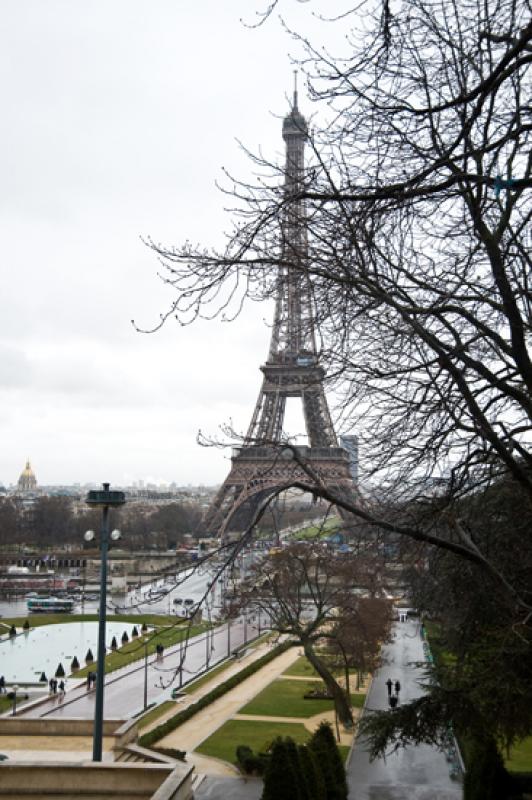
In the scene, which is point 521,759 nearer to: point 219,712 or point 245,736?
point 245,736

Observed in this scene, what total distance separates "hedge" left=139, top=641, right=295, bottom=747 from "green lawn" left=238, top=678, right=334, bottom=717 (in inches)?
59.6

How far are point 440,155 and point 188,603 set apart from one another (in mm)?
52246

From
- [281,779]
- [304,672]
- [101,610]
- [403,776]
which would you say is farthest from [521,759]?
[304,672]

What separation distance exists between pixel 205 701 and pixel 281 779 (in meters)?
15.5

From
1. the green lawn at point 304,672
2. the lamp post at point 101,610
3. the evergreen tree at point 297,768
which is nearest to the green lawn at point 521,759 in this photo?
the evergreen tree at point 297,768

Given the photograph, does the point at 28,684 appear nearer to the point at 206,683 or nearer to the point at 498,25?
the point at 206,683

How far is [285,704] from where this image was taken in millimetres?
30797

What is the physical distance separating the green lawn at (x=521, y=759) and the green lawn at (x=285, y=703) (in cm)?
745

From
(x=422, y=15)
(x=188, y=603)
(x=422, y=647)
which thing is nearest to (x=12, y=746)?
(x=422, y=15)

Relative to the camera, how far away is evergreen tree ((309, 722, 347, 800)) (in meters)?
18.7

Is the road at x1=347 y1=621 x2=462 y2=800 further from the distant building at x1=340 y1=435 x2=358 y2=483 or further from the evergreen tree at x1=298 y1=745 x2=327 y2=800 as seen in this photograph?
the distant building at x1=340 y1=435 x2=358 y2=483

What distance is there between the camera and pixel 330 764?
750 inches

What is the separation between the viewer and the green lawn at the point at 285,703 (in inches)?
1165

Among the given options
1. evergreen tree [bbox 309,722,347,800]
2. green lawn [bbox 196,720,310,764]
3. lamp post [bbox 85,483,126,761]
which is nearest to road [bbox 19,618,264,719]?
green lawn [bbox 196,720,310,764]
